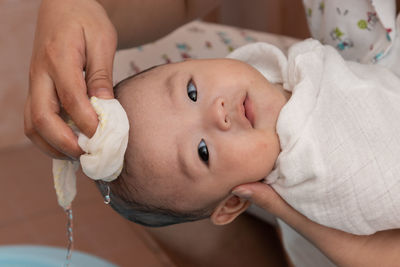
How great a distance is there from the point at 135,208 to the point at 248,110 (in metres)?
0.24

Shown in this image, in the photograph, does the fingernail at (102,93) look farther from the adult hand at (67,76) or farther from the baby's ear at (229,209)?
the baby's ear at (229,209)

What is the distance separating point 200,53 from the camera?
133 centimetres

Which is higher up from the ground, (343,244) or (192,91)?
(192,91)

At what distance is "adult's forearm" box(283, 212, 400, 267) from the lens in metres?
0.87

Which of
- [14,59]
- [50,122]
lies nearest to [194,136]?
[50,122]

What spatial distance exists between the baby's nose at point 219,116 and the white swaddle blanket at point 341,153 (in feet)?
0.27

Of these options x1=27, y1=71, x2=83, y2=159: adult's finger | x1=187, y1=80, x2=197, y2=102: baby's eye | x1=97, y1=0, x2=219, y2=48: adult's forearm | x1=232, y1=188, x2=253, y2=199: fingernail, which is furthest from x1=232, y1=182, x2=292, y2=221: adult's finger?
x1=97, y1=0, x2=219, y2=48: adult's forearm

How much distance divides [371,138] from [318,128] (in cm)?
8

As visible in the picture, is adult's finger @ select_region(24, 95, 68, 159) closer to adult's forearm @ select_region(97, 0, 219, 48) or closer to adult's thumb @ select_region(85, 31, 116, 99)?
adult's thumb @ select_region(85, 31, 116, 99)

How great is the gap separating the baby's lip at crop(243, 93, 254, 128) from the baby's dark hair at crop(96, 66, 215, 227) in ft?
0.51

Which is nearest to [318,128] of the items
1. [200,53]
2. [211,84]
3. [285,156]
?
[285,156]

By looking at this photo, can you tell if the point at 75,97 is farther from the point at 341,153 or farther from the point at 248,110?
the point at 341,153

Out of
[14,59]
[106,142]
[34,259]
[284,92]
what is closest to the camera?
[106,142]

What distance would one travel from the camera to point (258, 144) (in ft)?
2.68
